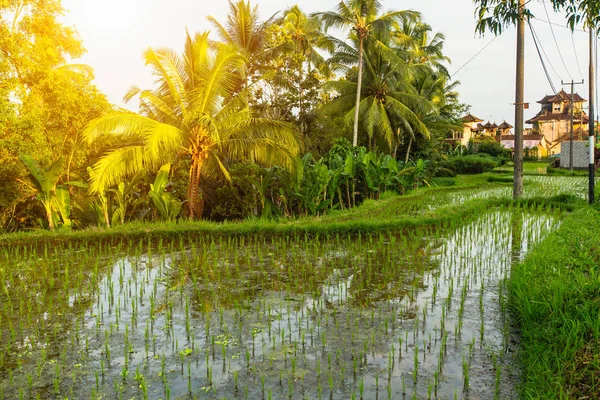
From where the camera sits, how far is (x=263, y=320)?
4531 millimetres


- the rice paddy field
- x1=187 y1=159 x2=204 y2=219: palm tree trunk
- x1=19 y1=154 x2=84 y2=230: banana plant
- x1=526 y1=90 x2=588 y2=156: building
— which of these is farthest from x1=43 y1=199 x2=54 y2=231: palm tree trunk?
x1=526 y1=90 x2=588 y2=156: building

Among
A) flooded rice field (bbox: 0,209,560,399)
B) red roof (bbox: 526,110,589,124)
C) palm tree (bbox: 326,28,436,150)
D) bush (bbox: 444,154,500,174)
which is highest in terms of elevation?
red roof (bbox: 526,110,589,124)

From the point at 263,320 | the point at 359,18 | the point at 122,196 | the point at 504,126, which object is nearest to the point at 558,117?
the point at 504,126

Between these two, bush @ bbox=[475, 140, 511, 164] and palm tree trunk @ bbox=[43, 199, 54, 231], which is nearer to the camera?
palm tree trunk @ bbox=[43, 199, 54, 231]

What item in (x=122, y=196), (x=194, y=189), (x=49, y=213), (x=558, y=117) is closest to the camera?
(x=49, y=213)

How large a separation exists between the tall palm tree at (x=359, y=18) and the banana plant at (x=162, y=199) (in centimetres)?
981

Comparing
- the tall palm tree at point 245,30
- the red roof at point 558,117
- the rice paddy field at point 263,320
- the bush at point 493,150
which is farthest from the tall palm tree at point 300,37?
the red roof at point 558,117

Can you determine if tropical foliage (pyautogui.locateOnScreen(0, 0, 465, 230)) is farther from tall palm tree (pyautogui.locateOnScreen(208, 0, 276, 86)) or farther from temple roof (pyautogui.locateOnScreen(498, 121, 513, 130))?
temple roof (pyautogui.locateOnScreen(498, 121, 513, 130))

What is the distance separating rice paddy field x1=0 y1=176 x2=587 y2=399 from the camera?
11.0 feet

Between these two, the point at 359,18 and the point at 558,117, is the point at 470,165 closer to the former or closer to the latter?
the point at 359,18

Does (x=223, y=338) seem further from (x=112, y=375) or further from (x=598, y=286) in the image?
(x=598, y=286)

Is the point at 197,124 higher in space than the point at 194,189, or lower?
higher

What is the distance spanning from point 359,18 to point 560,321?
17.4 m

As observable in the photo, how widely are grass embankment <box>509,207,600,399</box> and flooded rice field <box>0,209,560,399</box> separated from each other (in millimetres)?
201
